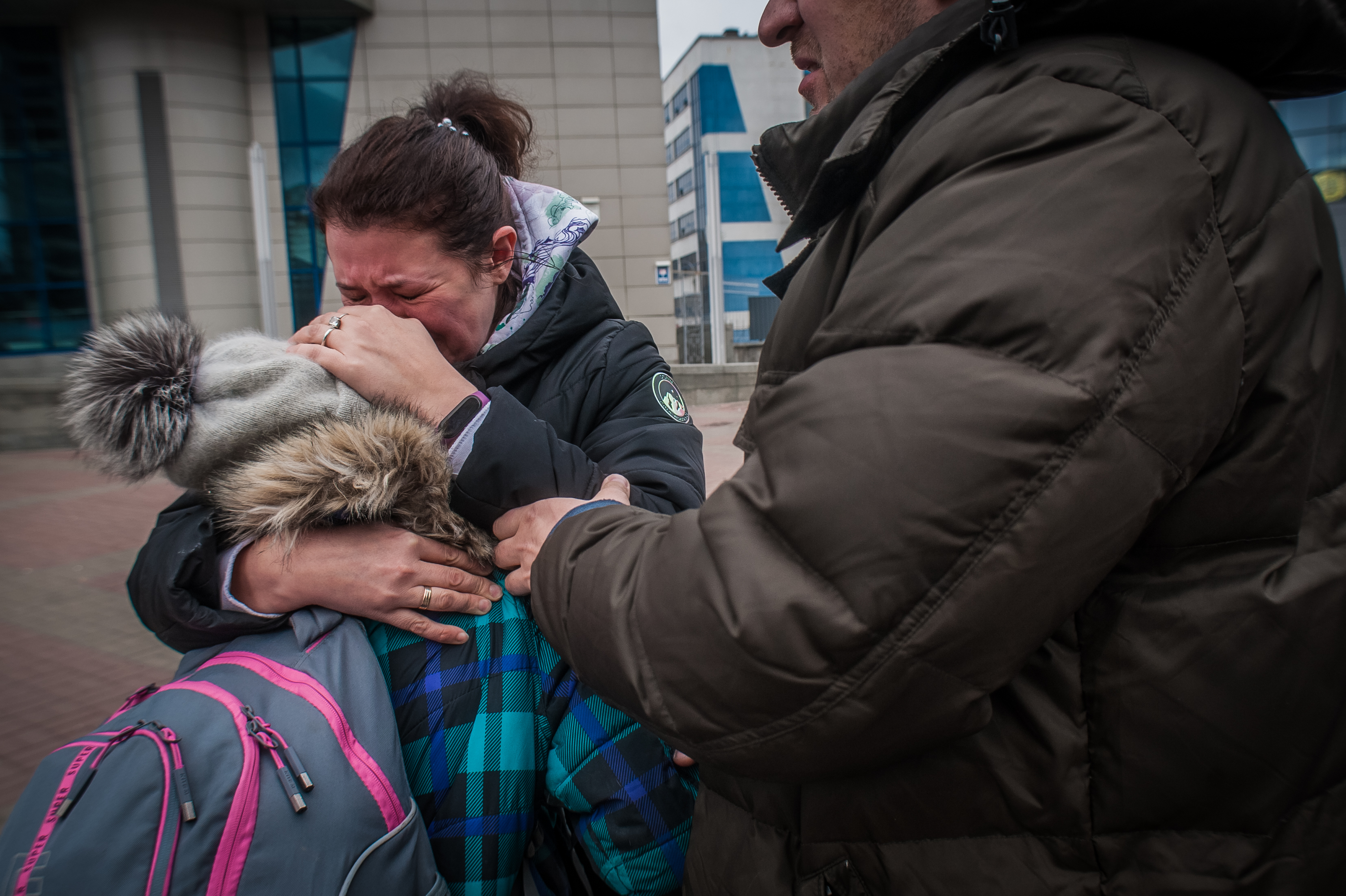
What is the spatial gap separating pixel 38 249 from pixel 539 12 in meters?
8.20

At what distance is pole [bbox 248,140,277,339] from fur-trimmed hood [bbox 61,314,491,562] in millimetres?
10013

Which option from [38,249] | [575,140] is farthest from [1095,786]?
[38,249]

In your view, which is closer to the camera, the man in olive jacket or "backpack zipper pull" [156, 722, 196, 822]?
the man in olive jacket

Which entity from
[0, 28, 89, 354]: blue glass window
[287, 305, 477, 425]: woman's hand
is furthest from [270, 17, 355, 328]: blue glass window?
[287, 305, 477, 425]: woman's hand

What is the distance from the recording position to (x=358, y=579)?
119cm

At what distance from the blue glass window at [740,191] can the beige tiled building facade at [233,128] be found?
14668 millimetres

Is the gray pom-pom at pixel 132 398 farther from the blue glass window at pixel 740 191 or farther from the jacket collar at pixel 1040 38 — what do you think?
the blue glass window at pixel 740 191

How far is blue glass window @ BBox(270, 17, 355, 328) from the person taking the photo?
1162 centimetres

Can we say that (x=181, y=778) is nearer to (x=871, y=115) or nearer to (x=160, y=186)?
(x=871, y=115)

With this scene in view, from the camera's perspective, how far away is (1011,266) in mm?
709

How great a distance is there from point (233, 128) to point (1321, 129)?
1262 centimetres

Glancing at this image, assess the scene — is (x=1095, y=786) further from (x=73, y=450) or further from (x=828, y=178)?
(x=73, y=450)

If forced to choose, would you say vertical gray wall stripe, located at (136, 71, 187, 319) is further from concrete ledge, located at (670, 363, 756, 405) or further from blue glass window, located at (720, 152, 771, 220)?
blue glass window, located at (720, 152, 771, 220)

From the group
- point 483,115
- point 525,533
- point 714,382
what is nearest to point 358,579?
point 525,533
